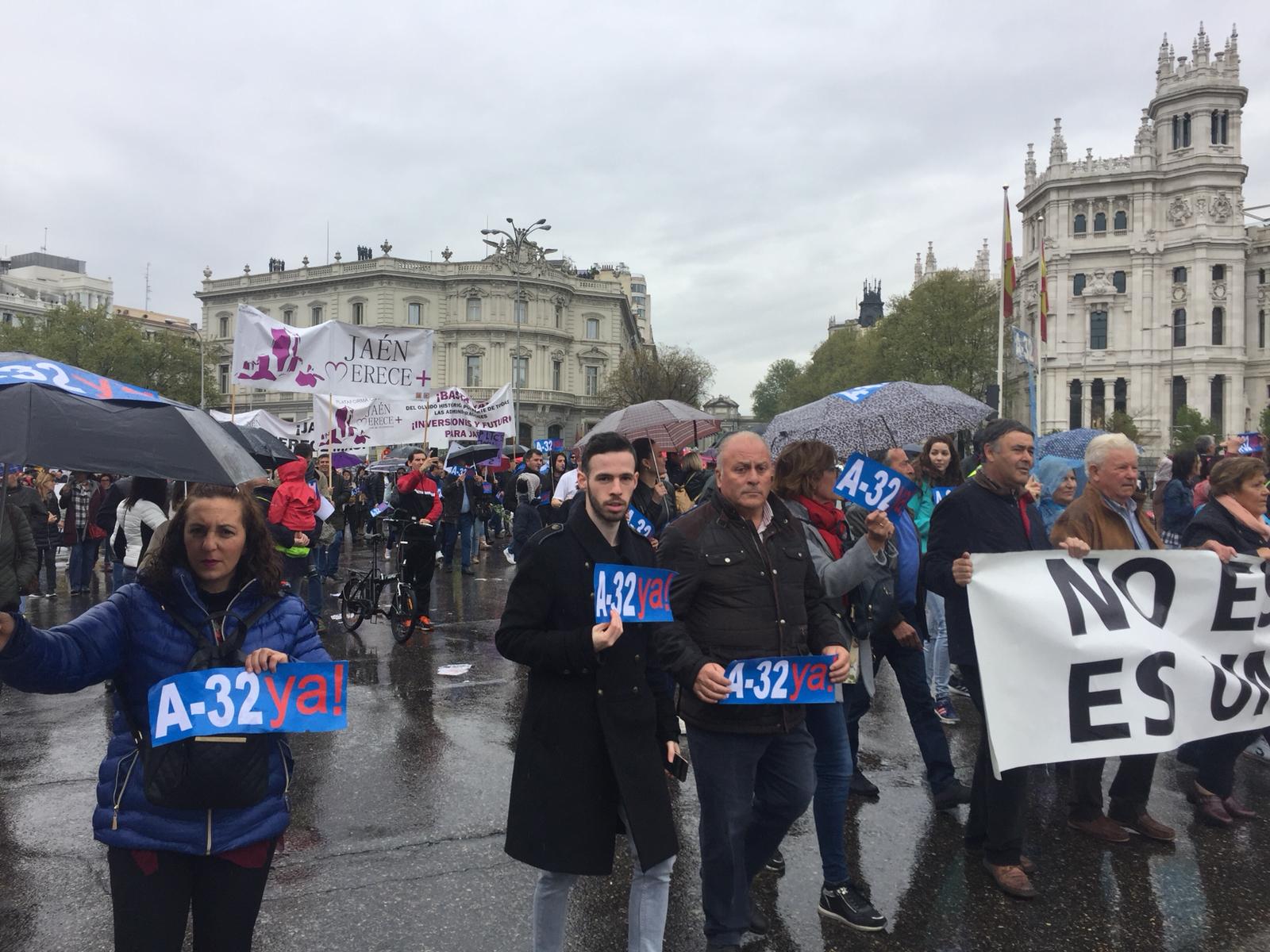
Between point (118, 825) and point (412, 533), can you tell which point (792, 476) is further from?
point (412, 533)

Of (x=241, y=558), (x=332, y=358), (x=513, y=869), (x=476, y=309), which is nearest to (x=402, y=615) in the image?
(x=332, y=358)

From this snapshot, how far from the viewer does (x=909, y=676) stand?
5020 mm

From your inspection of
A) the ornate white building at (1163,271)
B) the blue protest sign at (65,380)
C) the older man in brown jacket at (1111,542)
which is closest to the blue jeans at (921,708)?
the older man in brown jacket at (1111,542)

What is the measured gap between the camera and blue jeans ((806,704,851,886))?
3836 mm

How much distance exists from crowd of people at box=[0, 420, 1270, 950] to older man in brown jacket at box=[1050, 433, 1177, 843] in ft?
0.04

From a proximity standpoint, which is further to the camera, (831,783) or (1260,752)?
(1260,752)

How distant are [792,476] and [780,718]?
1.25m

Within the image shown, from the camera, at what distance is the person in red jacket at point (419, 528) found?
9.90 meters

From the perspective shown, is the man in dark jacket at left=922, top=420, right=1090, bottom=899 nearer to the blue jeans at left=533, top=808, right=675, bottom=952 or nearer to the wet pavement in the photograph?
the wet pavement

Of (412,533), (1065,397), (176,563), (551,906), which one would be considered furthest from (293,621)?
(1065,397)

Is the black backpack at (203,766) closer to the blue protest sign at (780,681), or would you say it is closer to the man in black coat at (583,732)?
the man in black coat at (583,732)

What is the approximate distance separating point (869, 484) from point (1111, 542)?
1.40 m

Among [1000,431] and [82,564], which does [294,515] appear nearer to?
[1000,431]

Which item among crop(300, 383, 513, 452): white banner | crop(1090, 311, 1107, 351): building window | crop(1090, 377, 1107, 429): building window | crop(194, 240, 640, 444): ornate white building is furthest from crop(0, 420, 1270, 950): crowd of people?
crop(1090, 311, 1107, 351): building window
